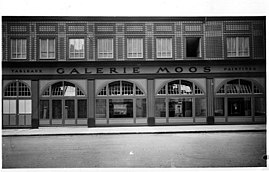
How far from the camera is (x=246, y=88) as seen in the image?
1572 cm

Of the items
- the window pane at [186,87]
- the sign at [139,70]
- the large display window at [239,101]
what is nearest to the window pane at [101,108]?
the sign at [139,70]

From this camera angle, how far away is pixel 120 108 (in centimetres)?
1571

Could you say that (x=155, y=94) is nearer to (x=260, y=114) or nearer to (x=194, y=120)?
(x=194, y=120)

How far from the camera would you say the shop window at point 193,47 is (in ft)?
52.5

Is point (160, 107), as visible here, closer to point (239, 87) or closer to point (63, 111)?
point (239, 87)

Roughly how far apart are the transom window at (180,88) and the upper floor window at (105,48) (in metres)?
3.98

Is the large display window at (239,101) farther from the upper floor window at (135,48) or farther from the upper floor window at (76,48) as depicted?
the upper floor window at (76,48)

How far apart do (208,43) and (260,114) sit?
17.9 feet

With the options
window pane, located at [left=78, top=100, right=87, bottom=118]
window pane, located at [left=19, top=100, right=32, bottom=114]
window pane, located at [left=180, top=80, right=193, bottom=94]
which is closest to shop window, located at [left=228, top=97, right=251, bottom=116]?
window pane, located at [left=180, top=80, right=193, bottom=94]

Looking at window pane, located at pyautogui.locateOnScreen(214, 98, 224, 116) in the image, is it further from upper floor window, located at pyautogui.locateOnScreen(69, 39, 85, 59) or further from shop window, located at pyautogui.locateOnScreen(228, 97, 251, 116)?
upper floor window, located at pyautogui.locateOnScreen(69, 39, 85, 59)

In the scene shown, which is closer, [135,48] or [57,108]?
[57,108]

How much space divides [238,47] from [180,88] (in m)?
4.45

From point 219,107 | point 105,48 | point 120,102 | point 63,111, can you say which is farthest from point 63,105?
point 219,107

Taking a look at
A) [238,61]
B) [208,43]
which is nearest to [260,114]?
[238,61]
